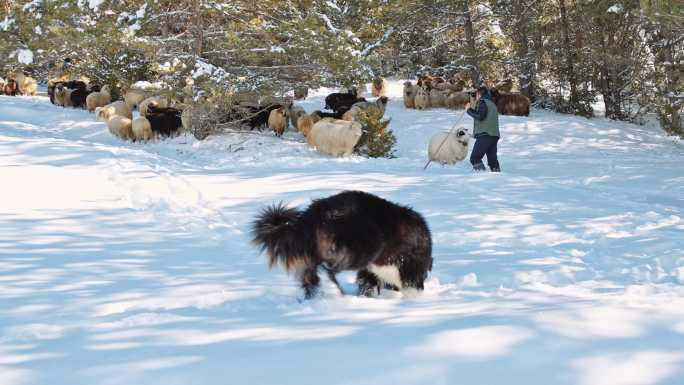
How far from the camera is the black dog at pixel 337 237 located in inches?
153

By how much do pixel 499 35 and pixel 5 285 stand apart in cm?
2236

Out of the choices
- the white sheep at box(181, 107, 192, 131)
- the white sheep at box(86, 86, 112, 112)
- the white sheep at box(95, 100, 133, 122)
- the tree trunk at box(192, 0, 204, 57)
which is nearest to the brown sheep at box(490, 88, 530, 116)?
the tree trunk at box(192, 0, 204, 57)

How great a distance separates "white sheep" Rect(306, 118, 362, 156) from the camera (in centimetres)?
1344

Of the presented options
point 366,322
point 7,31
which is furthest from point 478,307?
point 7,31

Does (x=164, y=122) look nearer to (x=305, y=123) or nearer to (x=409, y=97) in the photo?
(x=305, y=123)

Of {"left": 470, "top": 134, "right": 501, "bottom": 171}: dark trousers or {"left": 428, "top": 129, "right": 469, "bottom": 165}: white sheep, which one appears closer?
{"left": 470, "top": 134, "right": 501, "bottom": 171}: dark trousers

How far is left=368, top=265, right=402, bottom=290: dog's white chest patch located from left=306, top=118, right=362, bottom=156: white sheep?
9.28 meters

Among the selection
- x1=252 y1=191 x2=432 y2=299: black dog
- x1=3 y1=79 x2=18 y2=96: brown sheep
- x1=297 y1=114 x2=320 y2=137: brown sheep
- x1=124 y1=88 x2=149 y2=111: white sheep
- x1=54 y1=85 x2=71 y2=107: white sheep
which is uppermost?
x1=3 y1=79 x2=18 y2=96: brown sheep

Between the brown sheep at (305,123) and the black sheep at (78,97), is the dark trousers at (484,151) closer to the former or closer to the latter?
the brown sheep at (305,123)

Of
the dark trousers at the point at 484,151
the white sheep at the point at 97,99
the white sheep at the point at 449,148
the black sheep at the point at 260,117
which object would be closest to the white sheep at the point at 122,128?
the black sheep at the point at 260,117

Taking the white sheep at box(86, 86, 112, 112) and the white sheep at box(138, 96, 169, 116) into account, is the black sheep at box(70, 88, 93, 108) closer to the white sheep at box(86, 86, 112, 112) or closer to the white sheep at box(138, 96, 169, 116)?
the white sheep at box(86, 86, 112, 112)

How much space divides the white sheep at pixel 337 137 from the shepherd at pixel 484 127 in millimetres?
2887

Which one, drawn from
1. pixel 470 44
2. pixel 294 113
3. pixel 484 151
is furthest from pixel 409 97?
pixel 484 151

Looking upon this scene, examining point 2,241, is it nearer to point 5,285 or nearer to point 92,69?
point 5,285
